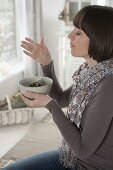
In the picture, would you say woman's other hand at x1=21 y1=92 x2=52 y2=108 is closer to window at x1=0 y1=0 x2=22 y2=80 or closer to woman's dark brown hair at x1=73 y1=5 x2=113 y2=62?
woman's dark brown hair at x1=73 y1=5 x2=113 y2=62

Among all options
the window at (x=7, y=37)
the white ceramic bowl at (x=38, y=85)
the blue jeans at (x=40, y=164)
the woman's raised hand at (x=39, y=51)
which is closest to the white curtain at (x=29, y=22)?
the window at (x=7, y=37)

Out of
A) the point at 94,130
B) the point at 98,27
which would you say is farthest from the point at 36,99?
the point at 98,27

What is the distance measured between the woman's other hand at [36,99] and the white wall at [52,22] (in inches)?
97.2

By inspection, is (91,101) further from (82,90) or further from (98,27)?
(98,27)

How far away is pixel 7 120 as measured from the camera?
234cm

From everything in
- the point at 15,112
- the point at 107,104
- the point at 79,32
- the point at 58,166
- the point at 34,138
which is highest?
the point at 79,32

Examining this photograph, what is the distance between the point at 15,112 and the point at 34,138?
0.24 m

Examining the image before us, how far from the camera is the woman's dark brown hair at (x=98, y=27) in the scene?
3.85ft

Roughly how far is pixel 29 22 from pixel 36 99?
2182 mm

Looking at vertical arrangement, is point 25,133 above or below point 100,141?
below

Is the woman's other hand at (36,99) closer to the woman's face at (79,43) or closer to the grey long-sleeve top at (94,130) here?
the grey long-sleeve top at (94,130)

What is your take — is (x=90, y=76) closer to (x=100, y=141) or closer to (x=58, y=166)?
(x=100, y=141)

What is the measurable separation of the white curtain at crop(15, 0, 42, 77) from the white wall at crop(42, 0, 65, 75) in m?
0.24

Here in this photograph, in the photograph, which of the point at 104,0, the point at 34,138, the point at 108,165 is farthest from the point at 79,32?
the point at 104,0
